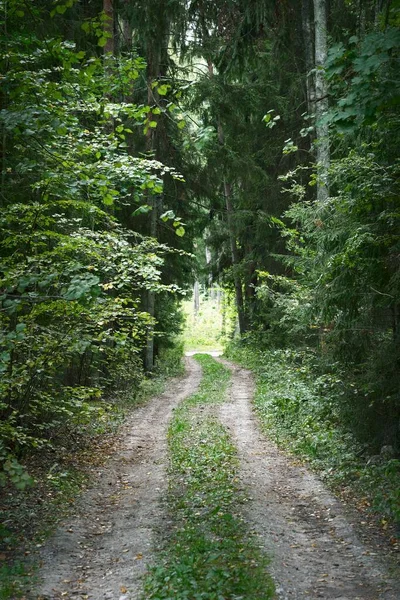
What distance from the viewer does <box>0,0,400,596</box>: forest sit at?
271 inches

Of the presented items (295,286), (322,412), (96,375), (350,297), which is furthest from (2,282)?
(295,286)

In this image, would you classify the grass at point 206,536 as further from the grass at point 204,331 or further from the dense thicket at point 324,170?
the grass at point 204,331

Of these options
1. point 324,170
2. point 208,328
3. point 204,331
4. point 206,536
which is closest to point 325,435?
point 206,536

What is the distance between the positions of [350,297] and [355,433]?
2.28 meters

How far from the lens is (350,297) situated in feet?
29.1

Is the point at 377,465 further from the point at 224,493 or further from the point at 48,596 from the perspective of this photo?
the point at 48,596

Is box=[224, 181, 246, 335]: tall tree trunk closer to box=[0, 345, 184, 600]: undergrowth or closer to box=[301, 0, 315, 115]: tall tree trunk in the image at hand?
box=[301, 0, 315, 115]: tall tree trunk

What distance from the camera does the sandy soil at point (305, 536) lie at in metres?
5.49

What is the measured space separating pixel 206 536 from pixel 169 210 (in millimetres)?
6516

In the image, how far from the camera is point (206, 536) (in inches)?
262

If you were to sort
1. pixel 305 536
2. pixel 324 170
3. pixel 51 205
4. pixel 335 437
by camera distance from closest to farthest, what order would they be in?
1. pixel 305 536
2. pixel 51 205
3. pixel 335 437
4. pixel 324 170

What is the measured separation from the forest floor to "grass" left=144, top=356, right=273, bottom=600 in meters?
0.16

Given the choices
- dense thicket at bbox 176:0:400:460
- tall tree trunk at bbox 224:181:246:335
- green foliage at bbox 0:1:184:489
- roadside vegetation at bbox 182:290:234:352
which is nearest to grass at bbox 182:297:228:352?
roadside vegetation at bbox 182:290:234:352

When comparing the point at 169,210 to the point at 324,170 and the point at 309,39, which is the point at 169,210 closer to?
the point at 324,170
